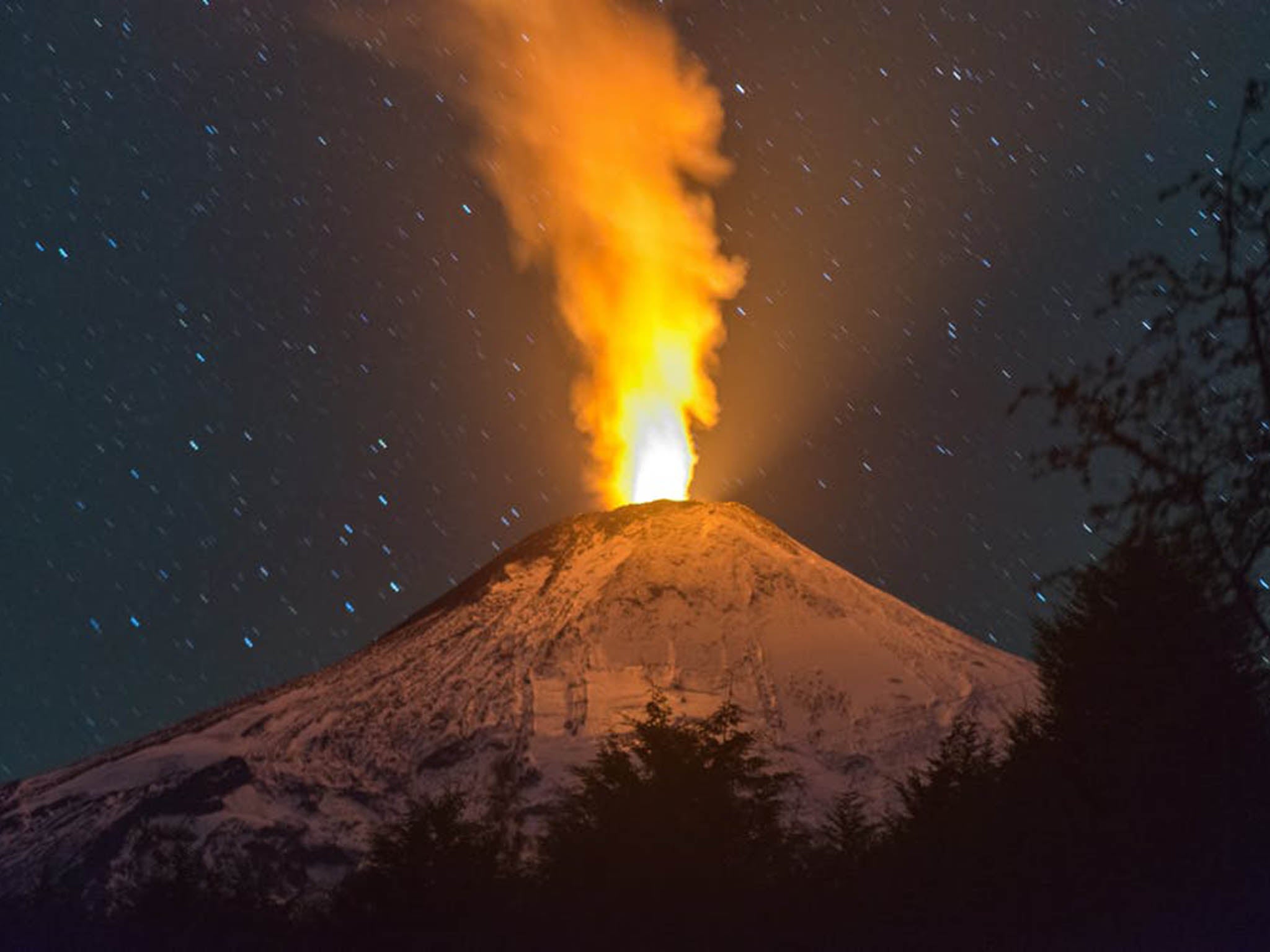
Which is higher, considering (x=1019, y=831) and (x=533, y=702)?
(x=533, y=702)

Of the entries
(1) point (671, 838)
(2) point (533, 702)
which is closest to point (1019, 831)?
(1) point (671, 838)

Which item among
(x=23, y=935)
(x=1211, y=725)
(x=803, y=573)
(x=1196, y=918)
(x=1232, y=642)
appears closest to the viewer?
(x=1211, y=725)

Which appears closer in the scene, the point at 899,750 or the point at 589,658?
the point at 899,750

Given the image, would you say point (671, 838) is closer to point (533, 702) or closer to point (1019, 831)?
point (1019, 831)

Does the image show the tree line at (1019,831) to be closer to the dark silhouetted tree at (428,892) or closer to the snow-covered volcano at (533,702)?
the dark silhouetted tree at (428,892)

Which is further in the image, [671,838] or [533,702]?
[533,702]

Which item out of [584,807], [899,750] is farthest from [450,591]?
[584,807]

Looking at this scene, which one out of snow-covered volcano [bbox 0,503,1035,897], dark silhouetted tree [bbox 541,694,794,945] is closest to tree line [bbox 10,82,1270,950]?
dark silhouetted tree [bbox 541,694,794,945]

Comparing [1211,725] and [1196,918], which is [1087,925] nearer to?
[1196,918]
